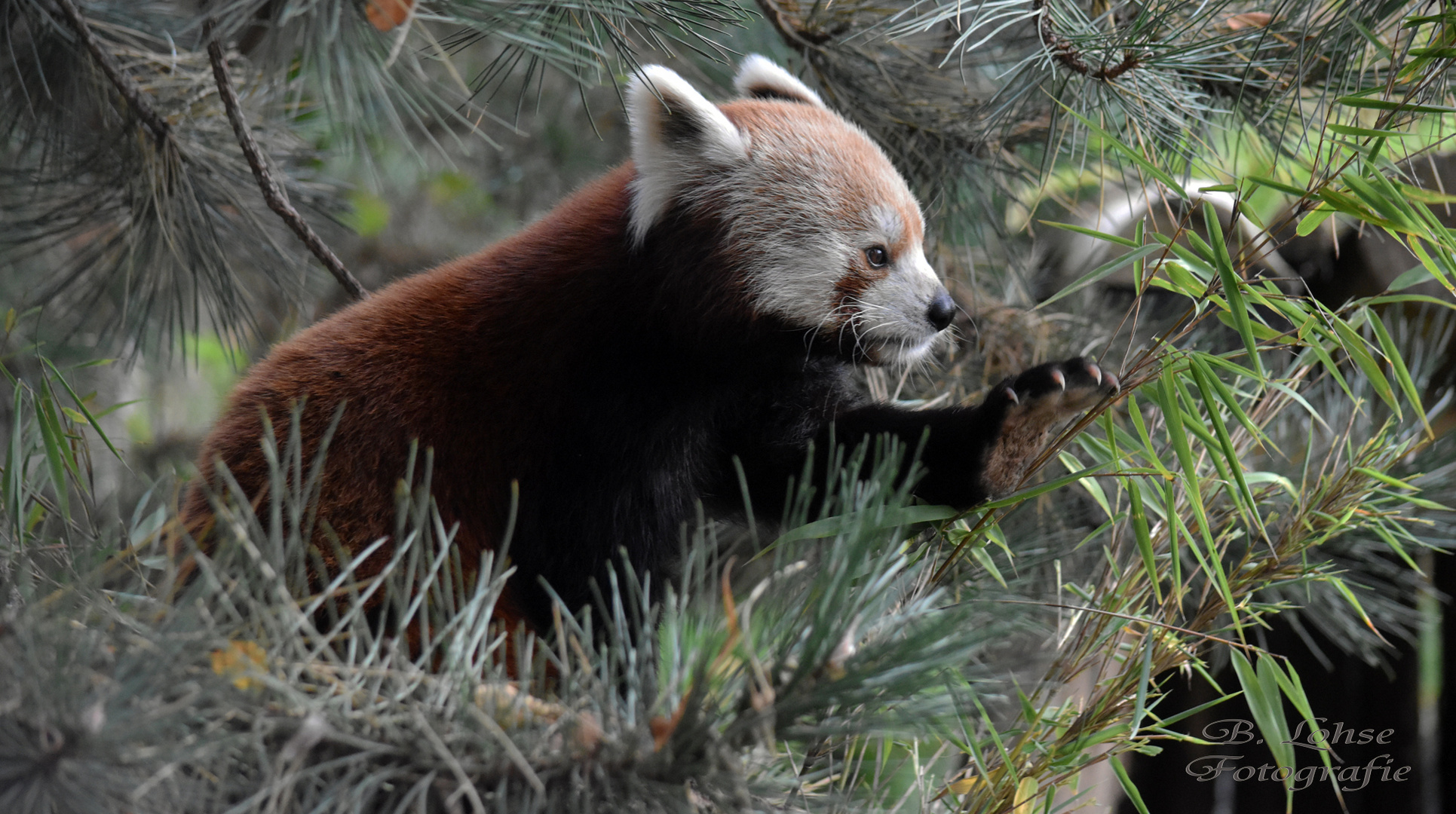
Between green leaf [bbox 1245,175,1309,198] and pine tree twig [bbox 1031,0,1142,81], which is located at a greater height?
pine tree twig [bbox 1031,0,1142,81]

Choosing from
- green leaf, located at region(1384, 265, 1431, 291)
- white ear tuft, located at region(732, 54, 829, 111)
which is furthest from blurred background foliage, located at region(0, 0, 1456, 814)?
white ear tuft, located at region(732, 54, 829, 111)

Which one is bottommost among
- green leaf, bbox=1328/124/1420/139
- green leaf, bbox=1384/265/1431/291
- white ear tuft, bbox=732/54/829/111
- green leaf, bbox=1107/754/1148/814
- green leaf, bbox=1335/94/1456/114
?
green leaf, bbox=1107/754/1148/814

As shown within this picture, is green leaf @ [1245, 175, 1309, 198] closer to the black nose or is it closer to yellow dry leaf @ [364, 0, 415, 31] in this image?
the black nose

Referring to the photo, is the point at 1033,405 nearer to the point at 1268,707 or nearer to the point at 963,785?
the point at 1268,707

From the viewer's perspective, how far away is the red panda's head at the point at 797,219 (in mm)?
1466

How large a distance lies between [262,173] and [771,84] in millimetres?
850

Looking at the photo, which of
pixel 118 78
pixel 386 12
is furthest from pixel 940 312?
pixel 118 78

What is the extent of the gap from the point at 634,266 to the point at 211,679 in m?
0.91

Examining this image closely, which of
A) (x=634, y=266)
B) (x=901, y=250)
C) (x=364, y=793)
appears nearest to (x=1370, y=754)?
(x=901, y=250)

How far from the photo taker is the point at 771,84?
1731 millimetres

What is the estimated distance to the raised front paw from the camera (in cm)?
114

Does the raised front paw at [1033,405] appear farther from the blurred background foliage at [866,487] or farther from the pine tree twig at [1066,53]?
the pine tree twig at [1066,53]

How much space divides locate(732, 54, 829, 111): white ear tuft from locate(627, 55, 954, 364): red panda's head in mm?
214

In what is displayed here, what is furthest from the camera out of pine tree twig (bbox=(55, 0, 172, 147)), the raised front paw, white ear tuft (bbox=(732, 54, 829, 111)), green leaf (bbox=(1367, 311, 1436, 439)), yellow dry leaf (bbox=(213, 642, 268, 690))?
white ear tuft (bbox=(732, 54, 829, 111))
